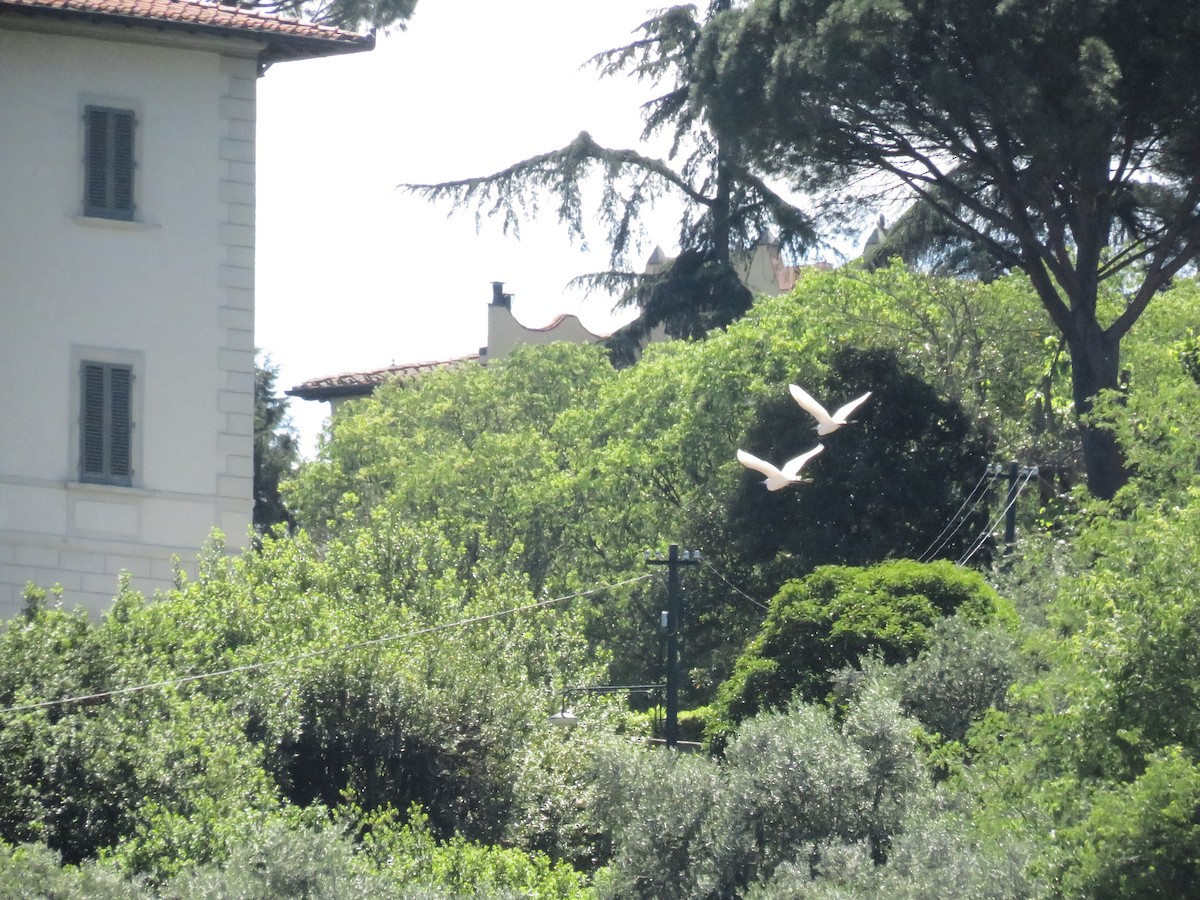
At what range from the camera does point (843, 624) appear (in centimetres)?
1766

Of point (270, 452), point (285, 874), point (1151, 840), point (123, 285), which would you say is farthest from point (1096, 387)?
point (270, 452)

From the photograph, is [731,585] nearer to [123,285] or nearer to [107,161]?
[123,285]

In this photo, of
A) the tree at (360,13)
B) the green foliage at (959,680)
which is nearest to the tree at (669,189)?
the tree at (360,13)

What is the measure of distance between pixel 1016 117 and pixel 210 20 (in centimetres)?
947

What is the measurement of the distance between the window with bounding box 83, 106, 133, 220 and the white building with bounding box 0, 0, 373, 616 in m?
0.02

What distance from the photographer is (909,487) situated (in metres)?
22.9

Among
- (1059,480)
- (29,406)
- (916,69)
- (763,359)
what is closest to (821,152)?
(916,69)

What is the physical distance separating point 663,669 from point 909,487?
5.12m

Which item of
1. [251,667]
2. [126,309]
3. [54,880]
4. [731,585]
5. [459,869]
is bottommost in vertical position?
[459,869]

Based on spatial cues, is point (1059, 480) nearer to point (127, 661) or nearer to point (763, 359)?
point (763, 359)

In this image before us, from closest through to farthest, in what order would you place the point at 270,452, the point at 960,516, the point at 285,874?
1. the point at 285,874
2. the point at 960,516
3. the point at 270,452

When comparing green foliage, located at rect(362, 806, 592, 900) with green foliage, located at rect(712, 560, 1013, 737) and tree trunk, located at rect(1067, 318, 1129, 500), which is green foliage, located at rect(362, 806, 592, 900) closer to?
green foliage, located at rect(712, 560, 1013, 737)

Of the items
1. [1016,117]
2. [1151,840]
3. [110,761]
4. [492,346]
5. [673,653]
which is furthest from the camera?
[492,346]

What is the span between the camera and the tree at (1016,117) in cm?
2038
